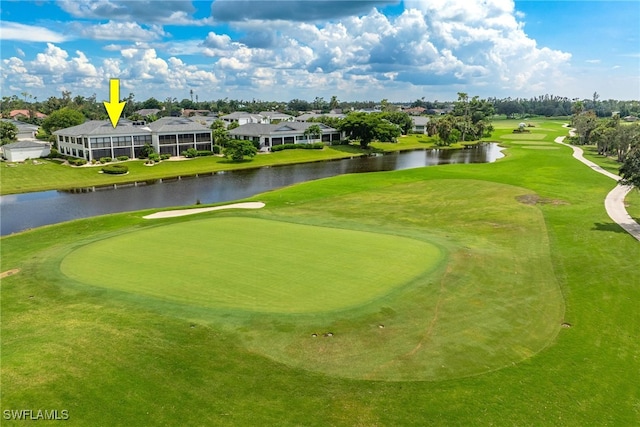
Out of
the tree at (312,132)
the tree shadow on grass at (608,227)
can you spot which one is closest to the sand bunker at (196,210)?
the tree shadow on grass at (608,227)

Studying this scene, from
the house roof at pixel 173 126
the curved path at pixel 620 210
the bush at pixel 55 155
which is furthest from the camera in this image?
the house roof at pixel 173 126

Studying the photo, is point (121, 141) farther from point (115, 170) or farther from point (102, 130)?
point (115, 170)

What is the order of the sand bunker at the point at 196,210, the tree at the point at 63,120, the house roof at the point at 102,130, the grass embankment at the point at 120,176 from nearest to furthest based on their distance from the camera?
Answer: the sand bunker at the point at 196,210
the grass embankment at the point at 120,176
the house roof at the point at 102,130
the tree at the point at 63,120

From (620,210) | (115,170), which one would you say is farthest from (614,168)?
(115,170)

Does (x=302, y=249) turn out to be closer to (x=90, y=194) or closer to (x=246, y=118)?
(x=90, y=194)

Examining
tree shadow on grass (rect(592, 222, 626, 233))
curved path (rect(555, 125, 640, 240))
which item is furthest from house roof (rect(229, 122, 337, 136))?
tree shadow on grass (rect(592, 222, 626, 233))

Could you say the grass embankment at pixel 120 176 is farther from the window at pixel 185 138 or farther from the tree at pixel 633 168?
the tree at pixel 633 168
